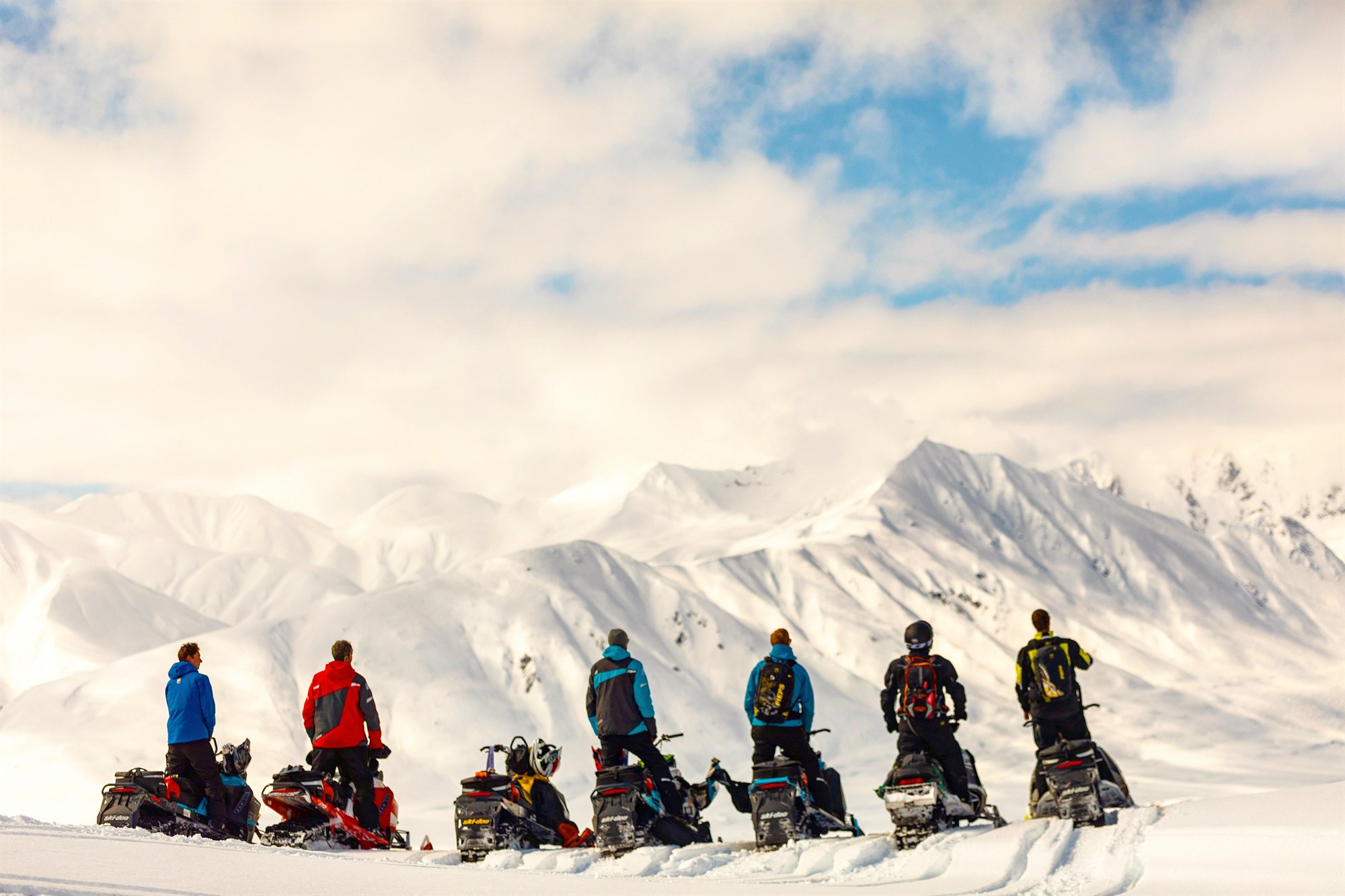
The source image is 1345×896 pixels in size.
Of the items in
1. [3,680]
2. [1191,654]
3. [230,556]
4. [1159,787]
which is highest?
[230,556]

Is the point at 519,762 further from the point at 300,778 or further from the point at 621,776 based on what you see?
the point at 300,778

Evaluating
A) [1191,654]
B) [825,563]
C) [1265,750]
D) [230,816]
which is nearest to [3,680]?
[825,563]

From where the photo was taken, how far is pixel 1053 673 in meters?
12.1

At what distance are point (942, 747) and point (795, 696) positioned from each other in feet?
5.67

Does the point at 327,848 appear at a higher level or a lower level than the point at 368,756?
lower

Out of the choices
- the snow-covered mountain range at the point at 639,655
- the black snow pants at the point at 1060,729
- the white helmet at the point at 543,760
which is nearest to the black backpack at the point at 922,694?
the black snow pants at the point at 1060,729

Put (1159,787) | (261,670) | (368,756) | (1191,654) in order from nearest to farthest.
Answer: (368,756)
(261,670)
(1159,787)
(1191,654)

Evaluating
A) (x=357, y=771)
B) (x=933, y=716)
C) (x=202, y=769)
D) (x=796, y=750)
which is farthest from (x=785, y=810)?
(x=202, y=769)

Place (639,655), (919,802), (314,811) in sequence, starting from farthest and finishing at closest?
(639,655)
(314,811)
(919,802)

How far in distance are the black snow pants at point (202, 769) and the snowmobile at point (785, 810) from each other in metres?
5.67

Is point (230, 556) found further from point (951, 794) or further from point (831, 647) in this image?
point (951, 794)

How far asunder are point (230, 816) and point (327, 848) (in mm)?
1135

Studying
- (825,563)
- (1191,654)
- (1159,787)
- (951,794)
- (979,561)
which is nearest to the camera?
(951,794)

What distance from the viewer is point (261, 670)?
265ft
